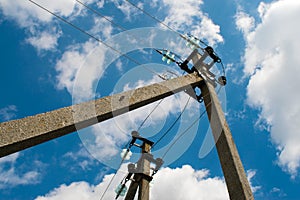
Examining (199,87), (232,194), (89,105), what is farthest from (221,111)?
(89,105)

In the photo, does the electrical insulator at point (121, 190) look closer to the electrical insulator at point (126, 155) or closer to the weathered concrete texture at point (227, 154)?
the electrical insulator at point (126, 155)

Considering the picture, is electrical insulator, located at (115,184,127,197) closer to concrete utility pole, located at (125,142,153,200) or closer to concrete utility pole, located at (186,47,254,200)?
concrete utility pole, located at (125,142,153,200)

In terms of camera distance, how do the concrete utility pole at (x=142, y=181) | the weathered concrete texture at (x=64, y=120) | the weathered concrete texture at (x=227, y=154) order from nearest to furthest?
the weathered concrete texture at (x=64, y=120) → the weathered concrete texture at (x=227, y=154) → the concrete utility pole at (x=142, y=181)

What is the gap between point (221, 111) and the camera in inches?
163

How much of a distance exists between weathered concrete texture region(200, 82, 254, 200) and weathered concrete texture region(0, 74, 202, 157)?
1.15 meters

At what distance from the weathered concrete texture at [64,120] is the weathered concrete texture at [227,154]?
1151 mm

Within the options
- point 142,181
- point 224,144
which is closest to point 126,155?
point 142,181

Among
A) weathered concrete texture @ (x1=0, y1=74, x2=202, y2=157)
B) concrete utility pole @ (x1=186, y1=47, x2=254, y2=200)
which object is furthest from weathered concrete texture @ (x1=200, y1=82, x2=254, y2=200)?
weathered concrete texture @ (x1=0, y1=74, x2=202, y2=157)

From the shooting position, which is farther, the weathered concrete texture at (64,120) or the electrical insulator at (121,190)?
the electrical insulator at (121,190)

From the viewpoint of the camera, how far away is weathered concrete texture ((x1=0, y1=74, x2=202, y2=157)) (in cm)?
206

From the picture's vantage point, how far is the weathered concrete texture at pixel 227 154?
9.75ft

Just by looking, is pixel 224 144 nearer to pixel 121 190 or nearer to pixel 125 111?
pixel 125 111

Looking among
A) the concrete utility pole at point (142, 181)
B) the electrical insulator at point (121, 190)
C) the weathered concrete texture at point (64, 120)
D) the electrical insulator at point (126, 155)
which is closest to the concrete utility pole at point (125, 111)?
the weathered concrete texture at point (64, 120)

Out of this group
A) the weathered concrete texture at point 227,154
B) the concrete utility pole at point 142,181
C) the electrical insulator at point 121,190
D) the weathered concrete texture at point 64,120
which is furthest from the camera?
the electrical insulator at point 121,190
